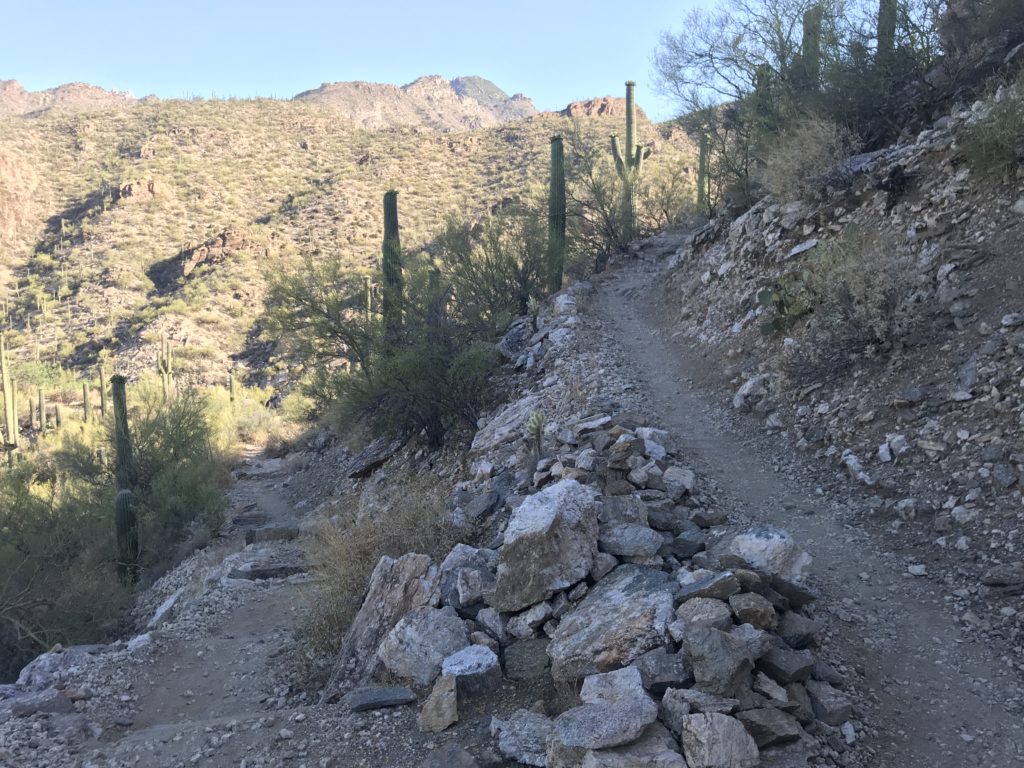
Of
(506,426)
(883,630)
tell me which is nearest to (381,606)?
(883,630)

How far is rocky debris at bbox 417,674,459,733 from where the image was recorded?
4.27 meters

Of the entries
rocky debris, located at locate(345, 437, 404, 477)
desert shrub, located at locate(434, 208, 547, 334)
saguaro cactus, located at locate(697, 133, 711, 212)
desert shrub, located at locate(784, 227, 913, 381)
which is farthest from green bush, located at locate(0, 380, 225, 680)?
saguaro cactus, located at locate(697, 133, 711, 212)

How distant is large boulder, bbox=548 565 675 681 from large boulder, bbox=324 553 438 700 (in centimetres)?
136

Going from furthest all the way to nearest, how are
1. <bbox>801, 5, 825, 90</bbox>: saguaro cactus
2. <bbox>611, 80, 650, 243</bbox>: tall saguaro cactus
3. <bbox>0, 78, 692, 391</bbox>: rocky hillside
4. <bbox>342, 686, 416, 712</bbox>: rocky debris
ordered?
<bbox>0, 78, 692, 391</bbox>: rocky hillside
<bbox>611, 80, 650, 243</bbox>: tall saguaro cactus
<bbox>801, 5, 825, 90</bbox>: saguaro cactus
<bbox>342, 686, 416, 712</bbox>: rocky debris

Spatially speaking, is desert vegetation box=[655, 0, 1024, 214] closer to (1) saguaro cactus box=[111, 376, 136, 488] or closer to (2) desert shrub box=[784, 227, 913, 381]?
(2) desert shrub box=[784, 227, 913, 381]

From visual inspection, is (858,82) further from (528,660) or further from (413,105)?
(413,105)

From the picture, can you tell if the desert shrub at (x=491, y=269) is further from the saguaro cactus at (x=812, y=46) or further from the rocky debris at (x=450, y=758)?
the rocky debris at (x=450, y=758)

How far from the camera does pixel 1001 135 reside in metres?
8.06

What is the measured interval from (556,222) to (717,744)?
1608 centimetres

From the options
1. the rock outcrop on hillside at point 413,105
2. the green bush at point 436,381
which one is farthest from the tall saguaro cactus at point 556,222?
the rock outcrop on hillside at point 413,105

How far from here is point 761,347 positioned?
975 centimetres

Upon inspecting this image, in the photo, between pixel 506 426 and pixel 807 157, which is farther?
pixel 807 157

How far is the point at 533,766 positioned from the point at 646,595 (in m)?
1.18

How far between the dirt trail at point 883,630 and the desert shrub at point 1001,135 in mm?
4050
